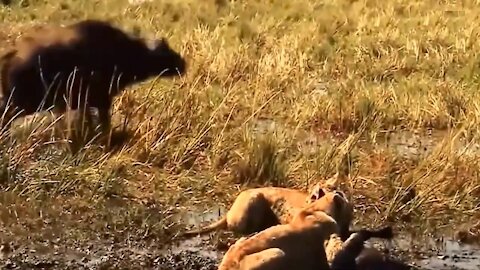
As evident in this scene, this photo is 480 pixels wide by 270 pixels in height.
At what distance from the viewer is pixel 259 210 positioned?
6.08 m

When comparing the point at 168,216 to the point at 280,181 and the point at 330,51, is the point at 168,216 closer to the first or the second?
the point at 280,181

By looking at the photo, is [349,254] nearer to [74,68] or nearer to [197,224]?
[197,224]

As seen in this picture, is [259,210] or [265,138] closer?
[259,210]

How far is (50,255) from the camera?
18.7 feet

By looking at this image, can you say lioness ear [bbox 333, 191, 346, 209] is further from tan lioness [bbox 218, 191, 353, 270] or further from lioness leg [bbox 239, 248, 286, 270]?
lioness leg [bbox 239, 248, 286, 270]

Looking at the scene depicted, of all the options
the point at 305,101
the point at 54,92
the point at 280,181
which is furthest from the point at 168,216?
the point at 305,101

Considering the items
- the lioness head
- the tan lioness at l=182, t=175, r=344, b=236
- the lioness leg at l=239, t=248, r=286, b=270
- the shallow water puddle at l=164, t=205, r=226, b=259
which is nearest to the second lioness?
the tan lioness at l=182, t=175, r=344, b=236

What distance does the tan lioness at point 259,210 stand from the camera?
6016 millimetres

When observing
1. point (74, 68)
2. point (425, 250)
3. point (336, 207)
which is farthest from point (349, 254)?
point (74, 68)

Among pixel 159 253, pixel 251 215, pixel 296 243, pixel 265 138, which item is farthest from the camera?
pixel 265 138

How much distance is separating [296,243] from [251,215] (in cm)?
89

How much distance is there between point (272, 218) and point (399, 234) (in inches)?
32.3

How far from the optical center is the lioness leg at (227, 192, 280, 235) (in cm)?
603

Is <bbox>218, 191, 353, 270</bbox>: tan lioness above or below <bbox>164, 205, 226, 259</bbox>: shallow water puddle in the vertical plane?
above
